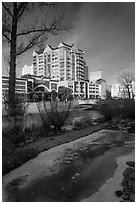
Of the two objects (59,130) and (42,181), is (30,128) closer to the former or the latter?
(59,130)

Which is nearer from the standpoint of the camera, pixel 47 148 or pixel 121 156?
pixel 121 156

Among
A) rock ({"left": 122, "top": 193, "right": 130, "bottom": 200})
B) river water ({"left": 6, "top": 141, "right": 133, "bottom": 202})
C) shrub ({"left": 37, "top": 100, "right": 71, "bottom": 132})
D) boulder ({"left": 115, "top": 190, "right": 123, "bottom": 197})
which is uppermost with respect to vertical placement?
shrub ({"left": 37, "top": 100, "right": 71, "bottom": 132})

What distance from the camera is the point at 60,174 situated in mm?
1284

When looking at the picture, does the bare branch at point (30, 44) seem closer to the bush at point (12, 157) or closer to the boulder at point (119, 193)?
the bush at point (12, 157)

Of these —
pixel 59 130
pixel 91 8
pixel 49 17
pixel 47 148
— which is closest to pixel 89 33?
pixel 91 8

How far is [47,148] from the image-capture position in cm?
200

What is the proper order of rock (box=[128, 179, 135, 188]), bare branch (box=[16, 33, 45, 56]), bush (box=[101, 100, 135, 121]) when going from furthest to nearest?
bush (box=[101, 100, 135, 121]) → bare branch (box=[16, 33, 45, 56]) → rock (box=[128, 179, 135, 188])

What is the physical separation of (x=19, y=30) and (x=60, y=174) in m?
1.63

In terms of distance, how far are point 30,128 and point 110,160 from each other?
154 cm

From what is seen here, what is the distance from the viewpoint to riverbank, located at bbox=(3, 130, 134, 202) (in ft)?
3.30

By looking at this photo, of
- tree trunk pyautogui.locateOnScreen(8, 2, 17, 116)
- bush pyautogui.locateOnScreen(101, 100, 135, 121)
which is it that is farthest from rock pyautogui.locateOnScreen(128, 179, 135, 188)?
bush pyautogui.locateOnScreen(101, 100, 135, 121)

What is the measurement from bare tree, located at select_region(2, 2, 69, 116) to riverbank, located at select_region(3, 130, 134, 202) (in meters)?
0.94

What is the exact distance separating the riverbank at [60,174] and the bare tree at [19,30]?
3.09 ft

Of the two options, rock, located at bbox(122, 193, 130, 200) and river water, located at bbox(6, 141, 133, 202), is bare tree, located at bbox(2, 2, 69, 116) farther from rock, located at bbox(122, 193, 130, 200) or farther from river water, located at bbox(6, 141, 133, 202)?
rock, located at bbox(122, 193, 130, 200)
